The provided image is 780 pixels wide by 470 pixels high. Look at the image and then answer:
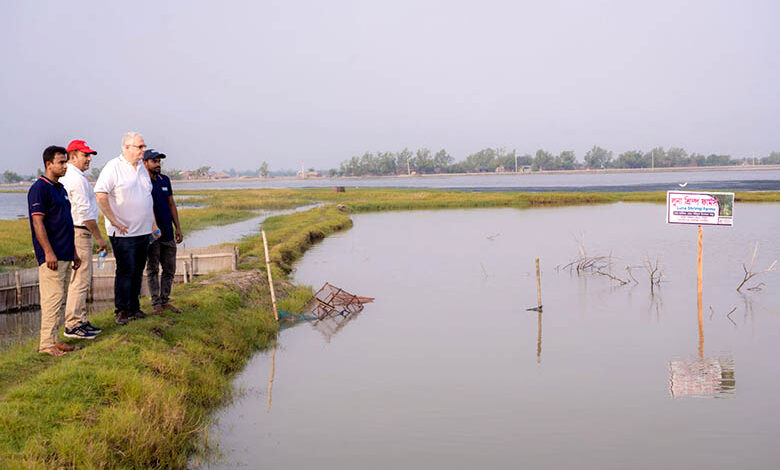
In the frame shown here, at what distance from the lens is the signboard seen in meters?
13.0

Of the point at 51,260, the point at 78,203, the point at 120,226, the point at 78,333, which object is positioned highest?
the point at 78,203

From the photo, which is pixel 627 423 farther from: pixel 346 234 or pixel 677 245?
pixel 346 234

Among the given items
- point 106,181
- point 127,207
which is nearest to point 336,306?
point 127,207

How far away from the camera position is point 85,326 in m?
7.82

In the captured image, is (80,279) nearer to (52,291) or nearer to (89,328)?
(52,291)

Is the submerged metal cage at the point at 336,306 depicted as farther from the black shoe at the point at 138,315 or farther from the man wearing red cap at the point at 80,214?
the man wearing red cap at the point at 80,214

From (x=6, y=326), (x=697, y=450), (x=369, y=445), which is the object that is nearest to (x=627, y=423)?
(x=697, y=450)

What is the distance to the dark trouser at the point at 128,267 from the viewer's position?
26.7ft

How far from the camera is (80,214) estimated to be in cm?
742

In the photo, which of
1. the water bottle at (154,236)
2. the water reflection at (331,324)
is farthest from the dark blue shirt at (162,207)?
the water reflection at (331,324)

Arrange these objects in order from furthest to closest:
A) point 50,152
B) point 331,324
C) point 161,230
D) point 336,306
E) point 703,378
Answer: point 336,306, point 331,324, point 703,378, point 161,230, point 50,152

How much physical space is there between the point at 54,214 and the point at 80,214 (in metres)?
0.51

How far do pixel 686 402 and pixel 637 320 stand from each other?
15.9 ft

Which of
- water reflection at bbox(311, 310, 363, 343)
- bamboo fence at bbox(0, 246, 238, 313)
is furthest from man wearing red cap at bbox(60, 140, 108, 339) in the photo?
bamboo fence at bbox(0, 246, 238, 313)
